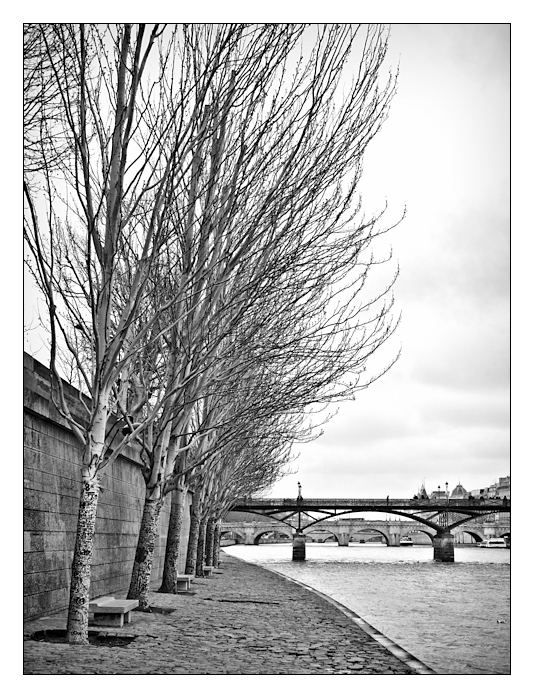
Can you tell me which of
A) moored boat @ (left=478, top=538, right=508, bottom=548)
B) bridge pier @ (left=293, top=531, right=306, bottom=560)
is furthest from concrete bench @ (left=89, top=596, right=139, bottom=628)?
moored boat @ (left=478, top=538, right=508, bottom=548)

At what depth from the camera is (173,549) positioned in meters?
16.1

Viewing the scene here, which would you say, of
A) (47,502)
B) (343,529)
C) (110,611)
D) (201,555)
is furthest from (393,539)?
(110,611)

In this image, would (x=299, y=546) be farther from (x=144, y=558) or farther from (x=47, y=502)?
(x=47, y=502)

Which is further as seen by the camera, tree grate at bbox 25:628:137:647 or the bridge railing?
the bridge railing

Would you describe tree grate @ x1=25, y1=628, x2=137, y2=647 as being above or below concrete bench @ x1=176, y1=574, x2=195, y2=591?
above

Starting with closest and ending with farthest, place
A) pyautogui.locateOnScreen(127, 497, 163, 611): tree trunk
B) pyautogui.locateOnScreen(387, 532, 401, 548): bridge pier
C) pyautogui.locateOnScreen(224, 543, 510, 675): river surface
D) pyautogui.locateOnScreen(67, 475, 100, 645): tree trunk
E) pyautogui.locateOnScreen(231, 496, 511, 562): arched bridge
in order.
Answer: pyautogui.locateOnScreen(67, 475, 100, 645): tree trunk, pyautogui.locateOnScreen(224, 543, 510, 675): river surface, pyautogui.locateOnScreen(127, 497, 163, 611): tree trunk, pyautogui.locateOnScreen(231, 496, 511, 562): arched bridge, pyautogui.locateOnScreen(387, 532, 401, 548): bridge pier

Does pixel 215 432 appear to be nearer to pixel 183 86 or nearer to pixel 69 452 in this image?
pixel 69 452

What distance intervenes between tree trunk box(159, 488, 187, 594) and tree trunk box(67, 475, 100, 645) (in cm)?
737

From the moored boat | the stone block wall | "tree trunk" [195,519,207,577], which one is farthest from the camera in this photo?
the moored boat

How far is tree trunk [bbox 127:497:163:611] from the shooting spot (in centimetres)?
1271

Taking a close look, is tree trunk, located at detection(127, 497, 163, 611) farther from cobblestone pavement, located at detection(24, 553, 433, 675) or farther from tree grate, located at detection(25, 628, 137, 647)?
tree grate, located at detection(25, 628, 137, 647)

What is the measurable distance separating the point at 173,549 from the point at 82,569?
7551mm
